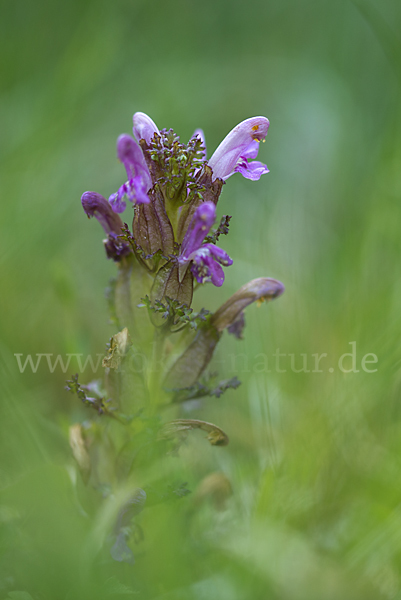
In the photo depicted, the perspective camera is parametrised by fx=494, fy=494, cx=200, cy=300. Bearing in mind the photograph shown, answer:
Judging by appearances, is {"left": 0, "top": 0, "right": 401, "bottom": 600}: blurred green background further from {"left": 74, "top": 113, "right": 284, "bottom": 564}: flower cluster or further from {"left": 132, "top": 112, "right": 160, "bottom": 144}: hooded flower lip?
{"left": 132, "top": 112, "right": 160, "bottom": 144}: hooded flower lip

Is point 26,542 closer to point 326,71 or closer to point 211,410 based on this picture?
point 211,410

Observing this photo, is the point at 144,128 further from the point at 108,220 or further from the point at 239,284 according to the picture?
the point at 239,284

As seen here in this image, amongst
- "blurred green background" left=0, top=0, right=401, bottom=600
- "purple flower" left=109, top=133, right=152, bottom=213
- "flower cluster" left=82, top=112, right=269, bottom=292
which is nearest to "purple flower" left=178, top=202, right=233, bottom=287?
"flower cluster" left=82, top=112, right=269, bottom=292

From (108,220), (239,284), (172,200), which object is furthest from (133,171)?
(239,284)

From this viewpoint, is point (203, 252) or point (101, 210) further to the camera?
point (101, 210)

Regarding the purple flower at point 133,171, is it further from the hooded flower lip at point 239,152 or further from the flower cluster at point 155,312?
the hooded flower lip at point 239,152

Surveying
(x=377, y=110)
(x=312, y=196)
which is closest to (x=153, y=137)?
(x=312, y=196)
